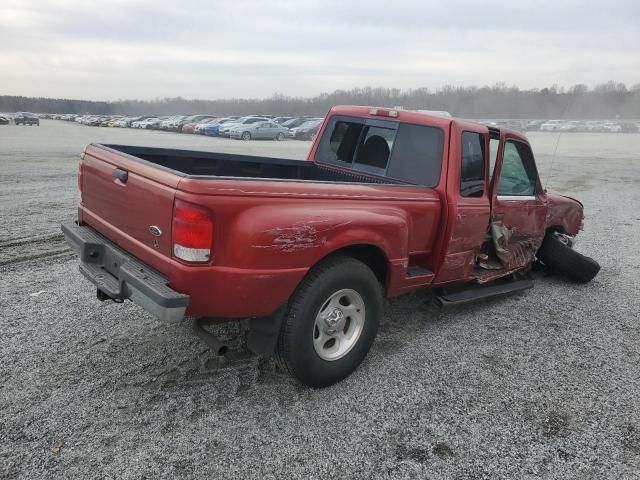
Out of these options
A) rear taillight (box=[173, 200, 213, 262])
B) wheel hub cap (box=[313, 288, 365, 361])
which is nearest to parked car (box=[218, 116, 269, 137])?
wheel hub cap (box=[313, 288, 365, 361])

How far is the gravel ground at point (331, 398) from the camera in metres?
2.64

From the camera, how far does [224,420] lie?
9.62ft

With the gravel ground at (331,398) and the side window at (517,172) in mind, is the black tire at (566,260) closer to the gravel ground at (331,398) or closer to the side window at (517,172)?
the gravel ground at (331,398)

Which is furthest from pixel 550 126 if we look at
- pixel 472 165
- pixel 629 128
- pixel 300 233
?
pixel 300 233

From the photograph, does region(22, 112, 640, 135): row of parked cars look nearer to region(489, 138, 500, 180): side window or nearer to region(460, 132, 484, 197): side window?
region(489, 138, 500, 180): side window

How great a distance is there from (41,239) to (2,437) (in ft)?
14.2

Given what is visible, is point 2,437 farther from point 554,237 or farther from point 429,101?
point 429,101

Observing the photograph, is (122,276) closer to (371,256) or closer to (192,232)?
(192,232)

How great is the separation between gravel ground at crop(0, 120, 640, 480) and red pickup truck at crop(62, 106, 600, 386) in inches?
13.6

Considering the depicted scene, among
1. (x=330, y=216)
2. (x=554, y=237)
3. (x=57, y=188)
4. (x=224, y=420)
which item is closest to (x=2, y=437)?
(x=224, y=420)

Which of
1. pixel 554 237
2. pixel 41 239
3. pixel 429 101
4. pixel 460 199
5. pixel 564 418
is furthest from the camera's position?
pixel 429 101

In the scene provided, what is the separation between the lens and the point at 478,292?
4641mm

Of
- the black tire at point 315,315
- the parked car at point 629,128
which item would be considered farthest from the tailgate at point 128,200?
the parked car at point 629,128

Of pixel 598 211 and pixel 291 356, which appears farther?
pixel 598 211
